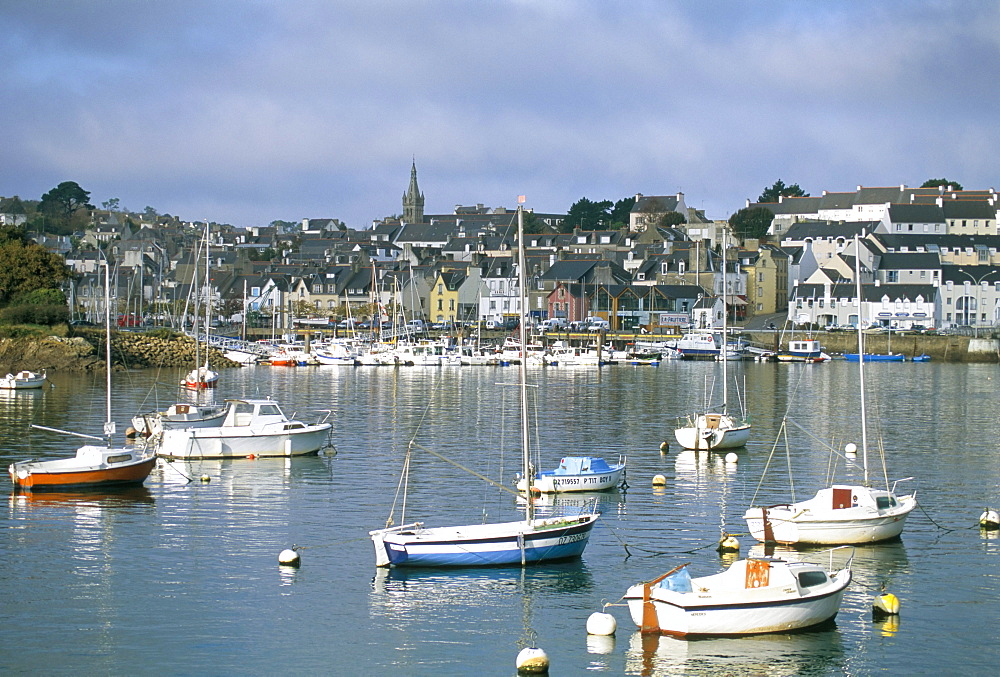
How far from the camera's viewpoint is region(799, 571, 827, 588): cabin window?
21.2m

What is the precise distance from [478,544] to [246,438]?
1762cm

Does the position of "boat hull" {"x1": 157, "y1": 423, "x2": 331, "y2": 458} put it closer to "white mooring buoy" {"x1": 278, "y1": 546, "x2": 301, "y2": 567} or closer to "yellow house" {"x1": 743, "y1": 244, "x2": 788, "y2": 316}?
"white mooring buoy" {"x1": 278, "y1": 546, "x2": 301, "y2": 567}

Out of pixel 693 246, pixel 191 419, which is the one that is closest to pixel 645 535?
pixel 191 419

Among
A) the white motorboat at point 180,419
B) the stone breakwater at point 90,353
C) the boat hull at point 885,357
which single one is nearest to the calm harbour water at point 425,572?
the white motorboat at point 180,419

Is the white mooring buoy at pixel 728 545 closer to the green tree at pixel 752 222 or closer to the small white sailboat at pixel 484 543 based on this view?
the small white sailboat at pixel 484 543

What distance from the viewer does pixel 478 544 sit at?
979 inches

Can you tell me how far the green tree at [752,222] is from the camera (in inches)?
6531

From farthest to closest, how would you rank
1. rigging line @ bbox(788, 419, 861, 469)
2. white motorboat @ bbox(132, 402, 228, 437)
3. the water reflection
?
white motorboat @ bbox(132, 402, 228, 437) < rigging line @ bbox(788, 419, 861, 469) < the water reflection

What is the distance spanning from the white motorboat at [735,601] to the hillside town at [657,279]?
301ft

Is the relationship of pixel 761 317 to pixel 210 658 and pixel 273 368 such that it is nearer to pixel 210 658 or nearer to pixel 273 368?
pixel 273 368

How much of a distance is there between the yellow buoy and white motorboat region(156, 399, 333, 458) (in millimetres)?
23104

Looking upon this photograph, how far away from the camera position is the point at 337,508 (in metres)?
32.3

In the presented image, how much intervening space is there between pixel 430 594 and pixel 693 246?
119677mm

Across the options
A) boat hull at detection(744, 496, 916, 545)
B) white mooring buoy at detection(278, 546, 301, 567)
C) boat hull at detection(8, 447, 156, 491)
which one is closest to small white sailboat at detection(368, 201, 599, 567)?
white mooring buoy at detection(278, 546, 301, 567)
